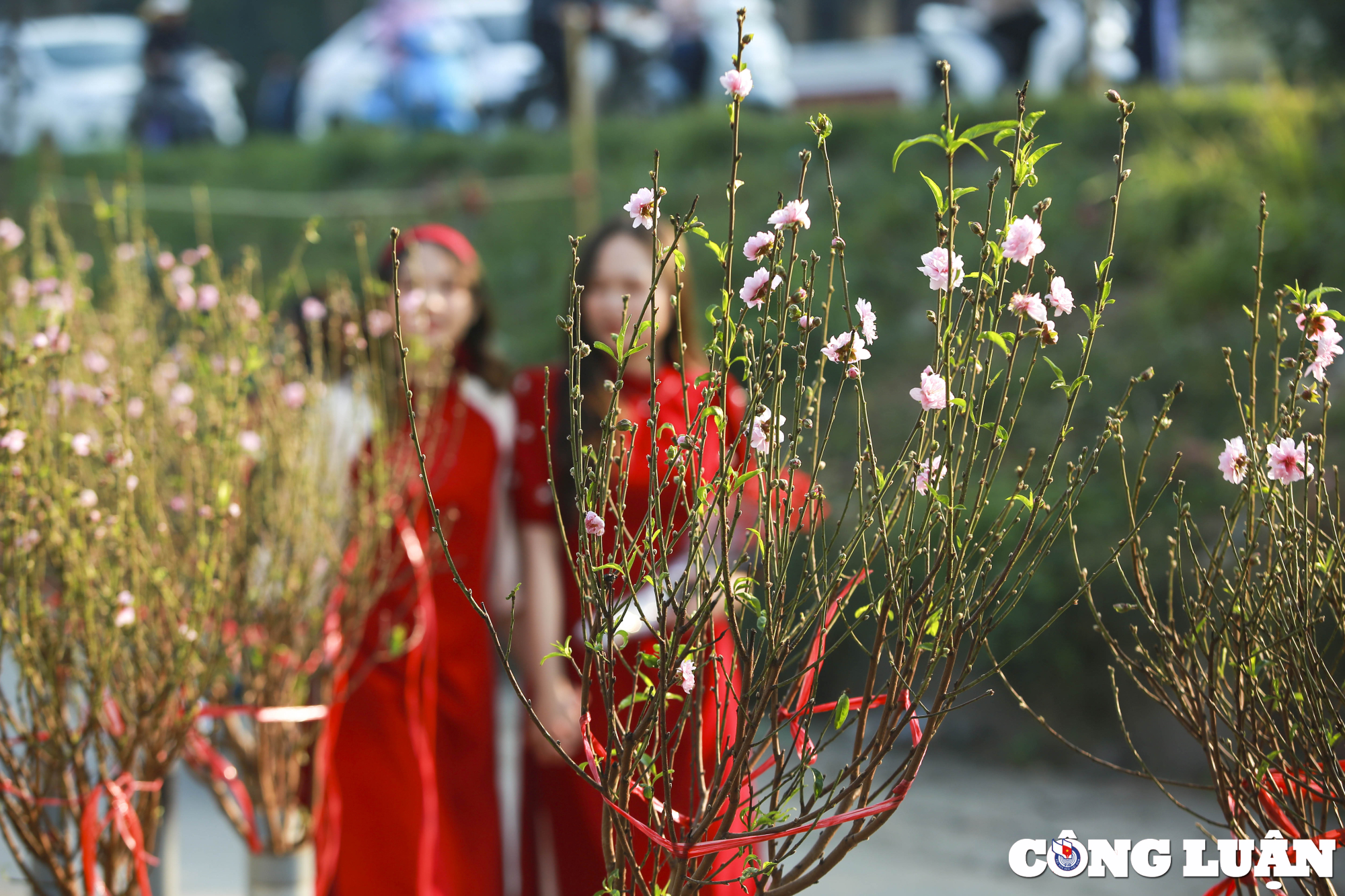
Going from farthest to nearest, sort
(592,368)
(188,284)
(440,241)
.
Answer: (440,241)
(592,368)
(188,284)

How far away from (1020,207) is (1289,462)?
5.58 metres

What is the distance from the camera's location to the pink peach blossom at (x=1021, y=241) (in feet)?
4.22

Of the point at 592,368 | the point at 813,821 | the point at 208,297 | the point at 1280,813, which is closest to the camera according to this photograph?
the point at 813,821

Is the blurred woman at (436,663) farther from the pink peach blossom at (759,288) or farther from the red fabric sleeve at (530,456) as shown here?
the pink peach blossom at (759,288)

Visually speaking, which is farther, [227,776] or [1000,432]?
[227,776]

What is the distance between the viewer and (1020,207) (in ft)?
22.1

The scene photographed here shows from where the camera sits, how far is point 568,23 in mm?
8211

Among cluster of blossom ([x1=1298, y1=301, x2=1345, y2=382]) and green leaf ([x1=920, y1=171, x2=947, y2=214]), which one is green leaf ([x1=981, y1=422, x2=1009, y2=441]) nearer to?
green leaf ([x1=920, y1=171, x2=947, y2=214])

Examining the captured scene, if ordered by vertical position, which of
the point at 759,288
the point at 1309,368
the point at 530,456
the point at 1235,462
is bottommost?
the point at 530,456

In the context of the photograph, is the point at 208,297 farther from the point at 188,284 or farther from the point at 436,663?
the point at 436,663

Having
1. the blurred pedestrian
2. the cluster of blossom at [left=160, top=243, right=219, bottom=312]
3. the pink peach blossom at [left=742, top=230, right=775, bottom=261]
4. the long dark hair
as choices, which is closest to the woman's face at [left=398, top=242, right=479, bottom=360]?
the long dark hair

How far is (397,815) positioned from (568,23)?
6.35m

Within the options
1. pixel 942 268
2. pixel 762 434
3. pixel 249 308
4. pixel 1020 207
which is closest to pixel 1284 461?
pixel 942 268

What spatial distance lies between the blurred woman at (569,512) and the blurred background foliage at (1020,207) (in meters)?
1.97
